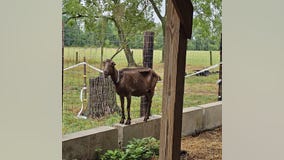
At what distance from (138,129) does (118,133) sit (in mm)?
145

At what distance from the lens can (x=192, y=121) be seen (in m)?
2.47

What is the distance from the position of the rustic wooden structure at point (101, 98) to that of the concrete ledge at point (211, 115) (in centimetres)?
74

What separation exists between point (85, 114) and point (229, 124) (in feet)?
3.04

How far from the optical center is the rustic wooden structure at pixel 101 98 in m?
1.92

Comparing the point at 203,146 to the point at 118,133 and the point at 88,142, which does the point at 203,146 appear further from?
the point at 88,142

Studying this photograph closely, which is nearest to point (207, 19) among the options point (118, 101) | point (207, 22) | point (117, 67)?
point (207, 22)

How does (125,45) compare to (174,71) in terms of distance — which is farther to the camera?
(125,45)

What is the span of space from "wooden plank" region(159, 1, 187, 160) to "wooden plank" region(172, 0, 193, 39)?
1 cm

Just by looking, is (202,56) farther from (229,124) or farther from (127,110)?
(229,124)

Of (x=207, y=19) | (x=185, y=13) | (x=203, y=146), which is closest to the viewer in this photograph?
(x=185, y=13)

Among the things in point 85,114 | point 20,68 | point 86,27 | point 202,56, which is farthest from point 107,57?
point 20,68

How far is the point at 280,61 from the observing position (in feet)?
3.60

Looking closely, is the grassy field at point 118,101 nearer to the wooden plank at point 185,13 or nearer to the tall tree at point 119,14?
the tall tree at point 119,14

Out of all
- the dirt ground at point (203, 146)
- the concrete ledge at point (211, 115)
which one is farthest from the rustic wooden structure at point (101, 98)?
the concrete ledge at point (211, 115)
